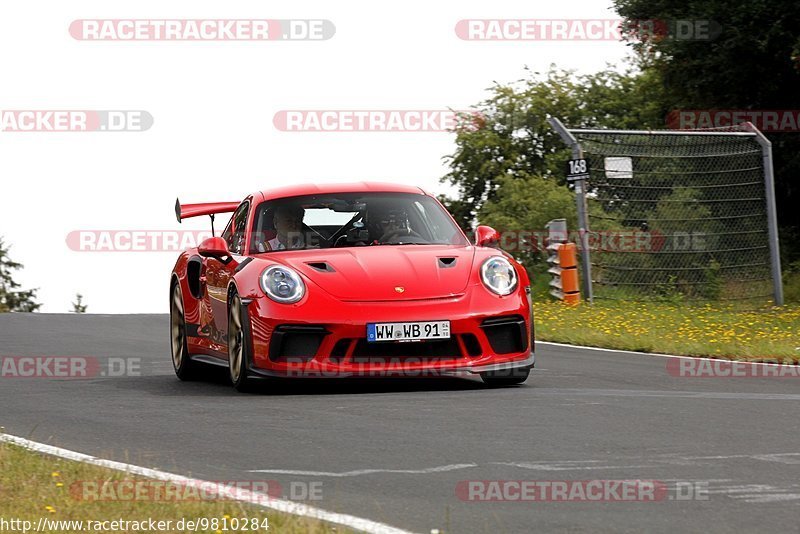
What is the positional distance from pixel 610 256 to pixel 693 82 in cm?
857

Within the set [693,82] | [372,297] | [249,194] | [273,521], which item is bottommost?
[273,521]

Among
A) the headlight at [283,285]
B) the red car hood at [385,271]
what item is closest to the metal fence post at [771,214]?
the red car hood at [385,271]

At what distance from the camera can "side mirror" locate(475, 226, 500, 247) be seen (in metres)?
10.3

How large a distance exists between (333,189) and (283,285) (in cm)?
158

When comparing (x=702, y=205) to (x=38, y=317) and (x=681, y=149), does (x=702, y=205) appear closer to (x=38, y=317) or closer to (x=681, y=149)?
(x=681, y=149)

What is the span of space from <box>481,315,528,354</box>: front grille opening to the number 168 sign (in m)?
11.4

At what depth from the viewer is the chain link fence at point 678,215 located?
21266mm

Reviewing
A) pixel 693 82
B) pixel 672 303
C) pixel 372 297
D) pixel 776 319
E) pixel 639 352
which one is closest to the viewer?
pixel 372 297

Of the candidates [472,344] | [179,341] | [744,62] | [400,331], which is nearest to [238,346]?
[400,331]

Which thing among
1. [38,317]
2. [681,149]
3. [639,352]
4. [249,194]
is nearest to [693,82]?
[681,149]

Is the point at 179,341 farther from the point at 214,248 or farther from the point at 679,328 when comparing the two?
the point at 679,328

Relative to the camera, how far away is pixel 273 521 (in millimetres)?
5031

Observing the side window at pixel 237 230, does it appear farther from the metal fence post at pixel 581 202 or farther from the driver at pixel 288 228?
the metal fence post at pixel 581 202

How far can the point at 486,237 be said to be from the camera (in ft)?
33.9
